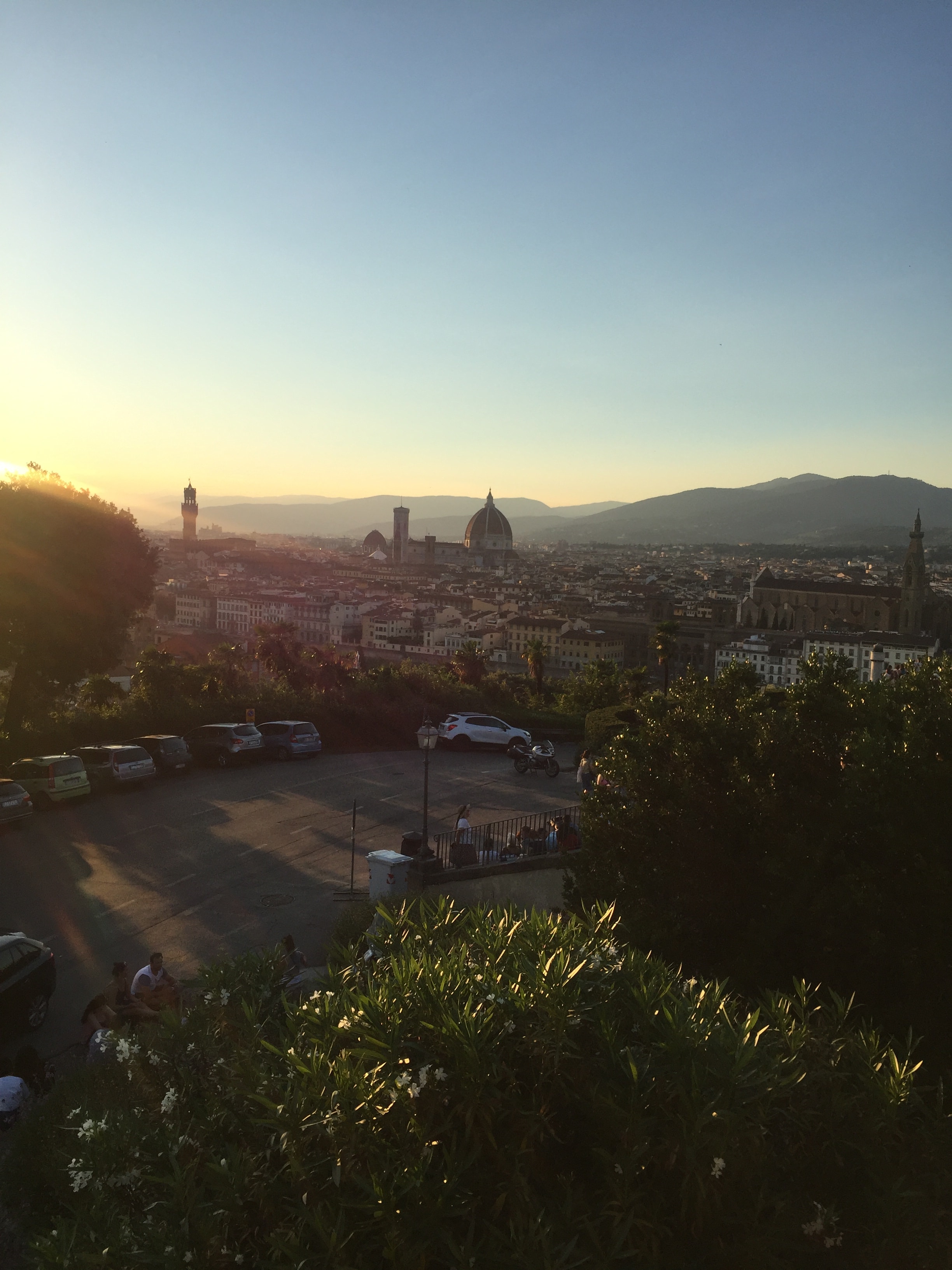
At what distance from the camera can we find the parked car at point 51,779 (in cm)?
1502

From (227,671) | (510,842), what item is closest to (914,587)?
(227,671)

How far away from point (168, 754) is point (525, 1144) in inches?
622

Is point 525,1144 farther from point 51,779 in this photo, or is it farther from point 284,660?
point 284,660

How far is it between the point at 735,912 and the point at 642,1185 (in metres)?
3.93

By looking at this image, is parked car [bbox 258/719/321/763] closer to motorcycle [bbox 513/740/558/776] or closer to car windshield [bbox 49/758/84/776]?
motorcycle [bbox 513/740/558/776]

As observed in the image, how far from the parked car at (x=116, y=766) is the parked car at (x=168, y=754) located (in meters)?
0.56

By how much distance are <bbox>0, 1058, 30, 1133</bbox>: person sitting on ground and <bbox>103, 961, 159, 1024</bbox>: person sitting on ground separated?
0.88 metres

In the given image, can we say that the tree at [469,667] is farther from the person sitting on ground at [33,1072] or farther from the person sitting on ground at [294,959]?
the person sitting on ground at [33,1072]

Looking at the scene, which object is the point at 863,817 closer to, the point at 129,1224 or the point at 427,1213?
the point at 427,1213

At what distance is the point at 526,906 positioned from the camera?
1010cm

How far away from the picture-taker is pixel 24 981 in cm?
797

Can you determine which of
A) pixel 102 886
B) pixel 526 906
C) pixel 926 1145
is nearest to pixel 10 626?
pixel 102 886

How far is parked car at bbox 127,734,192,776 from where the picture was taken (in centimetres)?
1761

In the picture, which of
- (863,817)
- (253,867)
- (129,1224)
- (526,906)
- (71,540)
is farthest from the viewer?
(71,540)
